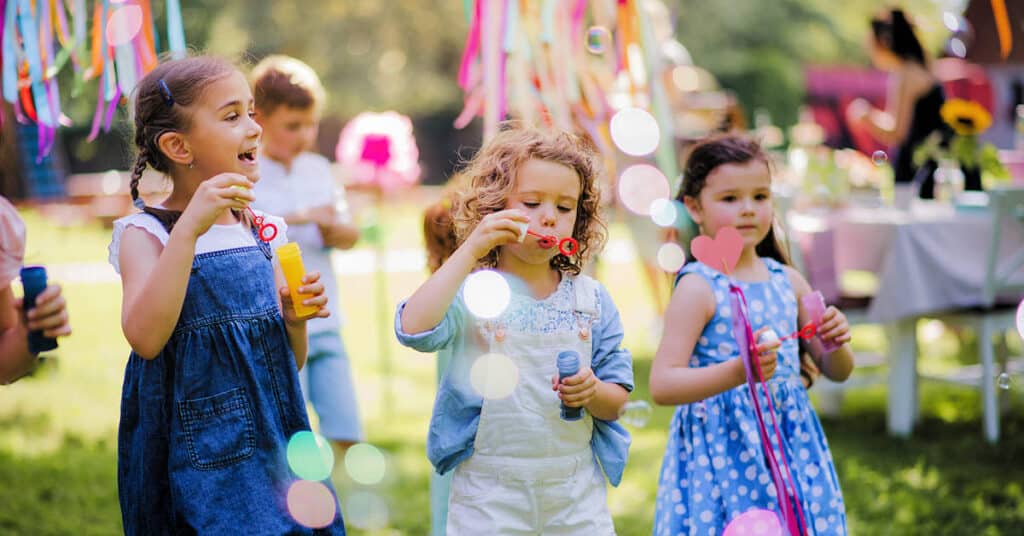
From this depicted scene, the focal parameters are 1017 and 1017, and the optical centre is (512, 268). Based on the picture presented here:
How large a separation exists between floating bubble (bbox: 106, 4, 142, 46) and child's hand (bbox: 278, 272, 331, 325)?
1.06 m

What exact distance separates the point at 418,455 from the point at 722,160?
2349mm

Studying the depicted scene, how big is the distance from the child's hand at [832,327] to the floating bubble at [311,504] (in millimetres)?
1043

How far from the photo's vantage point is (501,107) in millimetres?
2918

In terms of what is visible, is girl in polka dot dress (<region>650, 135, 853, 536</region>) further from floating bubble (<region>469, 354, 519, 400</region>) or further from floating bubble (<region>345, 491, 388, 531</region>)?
floating bubble (<region>345, 491, 388, 531</region>)

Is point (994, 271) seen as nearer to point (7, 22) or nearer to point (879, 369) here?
point (879, 369)

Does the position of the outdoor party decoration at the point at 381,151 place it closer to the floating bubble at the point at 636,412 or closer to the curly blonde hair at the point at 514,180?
Answer: the curly blonde hair at the point at 514,180

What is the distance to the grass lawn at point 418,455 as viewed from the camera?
11.4ft

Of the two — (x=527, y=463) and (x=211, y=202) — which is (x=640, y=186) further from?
(x=211, y=202)

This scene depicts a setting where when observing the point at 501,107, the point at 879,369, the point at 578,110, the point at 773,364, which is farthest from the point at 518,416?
the point at 879,369

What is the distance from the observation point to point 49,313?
191 centimetres

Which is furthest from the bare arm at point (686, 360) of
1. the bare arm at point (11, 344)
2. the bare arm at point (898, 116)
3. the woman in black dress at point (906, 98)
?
the bare arm at point (898, 116)

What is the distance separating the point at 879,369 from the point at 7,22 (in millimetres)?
5159

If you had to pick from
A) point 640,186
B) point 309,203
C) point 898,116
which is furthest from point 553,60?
point 640,186

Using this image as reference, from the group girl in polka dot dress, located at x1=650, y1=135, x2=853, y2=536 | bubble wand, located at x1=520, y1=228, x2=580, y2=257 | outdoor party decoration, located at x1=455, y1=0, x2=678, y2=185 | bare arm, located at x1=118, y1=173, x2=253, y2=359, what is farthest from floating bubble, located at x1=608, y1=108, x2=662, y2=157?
bare arm, located at x1=118, y1=173, x2=253, y2=359
